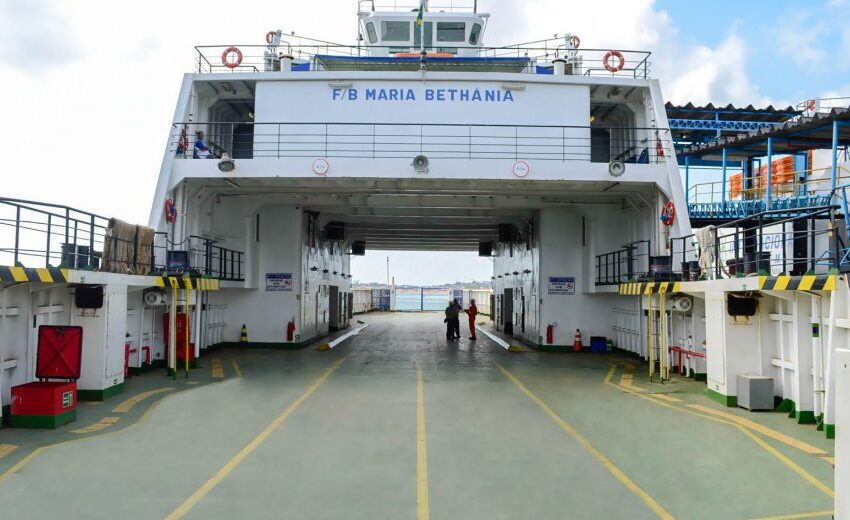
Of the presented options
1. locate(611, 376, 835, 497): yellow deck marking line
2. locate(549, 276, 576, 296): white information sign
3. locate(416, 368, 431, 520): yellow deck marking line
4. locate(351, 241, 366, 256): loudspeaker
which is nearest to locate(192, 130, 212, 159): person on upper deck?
locate(416, 368, 431, 520): yellow deck marking line

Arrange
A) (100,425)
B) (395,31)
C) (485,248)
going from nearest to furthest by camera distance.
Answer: (100,425) < (395,31) < (485,248)

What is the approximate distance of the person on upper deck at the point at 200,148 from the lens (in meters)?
15.1

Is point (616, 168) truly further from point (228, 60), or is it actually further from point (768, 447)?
point (228, 60)

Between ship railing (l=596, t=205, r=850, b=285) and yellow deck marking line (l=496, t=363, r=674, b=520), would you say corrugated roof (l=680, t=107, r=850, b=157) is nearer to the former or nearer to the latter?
ship railing (l=596, t=205, r=850, b=285)

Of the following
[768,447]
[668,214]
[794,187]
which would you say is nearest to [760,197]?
[794,187]

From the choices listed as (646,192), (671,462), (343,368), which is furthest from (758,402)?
(343,368)

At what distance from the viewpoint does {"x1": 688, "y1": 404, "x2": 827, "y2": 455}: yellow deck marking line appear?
7285 millimetres

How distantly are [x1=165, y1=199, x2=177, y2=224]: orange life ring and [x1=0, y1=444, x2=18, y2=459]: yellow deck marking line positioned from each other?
7896 millimetres

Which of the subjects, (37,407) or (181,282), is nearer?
(37,407)

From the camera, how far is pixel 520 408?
32.3 ft

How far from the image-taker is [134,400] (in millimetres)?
10250

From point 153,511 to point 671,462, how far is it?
542 cm

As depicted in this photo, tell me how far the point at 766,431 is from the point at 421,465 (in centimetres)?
507

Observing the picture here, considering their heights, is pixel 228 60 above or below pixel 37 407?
above
